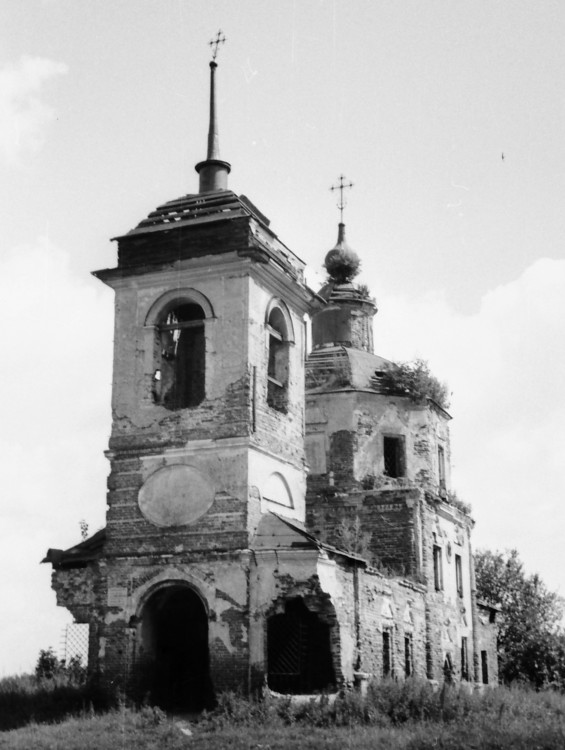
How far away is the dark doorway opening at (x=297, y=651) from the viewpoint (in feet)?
59.3

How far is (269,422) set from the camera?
19.3 metres

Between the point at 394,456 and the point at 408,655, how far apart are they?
17.0 ft

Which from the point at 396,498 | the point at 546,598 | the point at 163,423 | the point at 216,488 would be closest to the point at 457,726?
the point at 216,488

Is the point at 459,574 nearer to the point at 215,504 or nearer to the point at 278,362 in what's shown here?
the point at 278,362

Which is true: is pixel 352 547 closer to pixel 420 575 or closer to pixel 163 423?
pixel 420 575

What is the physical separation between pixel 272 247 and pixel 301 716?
838 cm

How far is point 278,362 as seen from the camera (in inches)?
814

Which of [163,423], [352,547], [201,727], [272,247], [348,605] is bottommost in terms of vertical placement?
[201,727]

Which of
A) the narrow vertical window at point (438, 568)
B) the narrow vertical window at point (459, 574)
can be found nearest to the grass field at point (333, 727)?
the narrow vertical window at point (438, 568)

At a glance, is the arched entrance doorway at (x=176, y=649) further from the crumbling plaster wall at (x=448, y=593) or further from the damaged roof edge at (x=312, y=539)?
the crumbling plaster wall at (x=448, y=593)

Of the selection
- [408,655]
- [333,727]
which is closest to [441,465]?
[408,655]

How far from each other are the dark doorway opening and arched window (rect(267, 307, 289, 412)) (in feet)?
12.8

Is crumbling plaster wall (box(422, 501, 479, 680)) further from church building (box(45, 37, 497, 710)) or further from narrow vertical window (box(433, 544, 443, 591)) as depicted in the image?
church building (box(45, 37, 497, 710))

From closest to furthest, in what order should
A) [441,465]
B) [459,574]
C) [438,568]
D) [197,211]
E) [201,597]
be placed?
[201,597] < [197,211] < [438,568] < [459,574] < [441,465]
